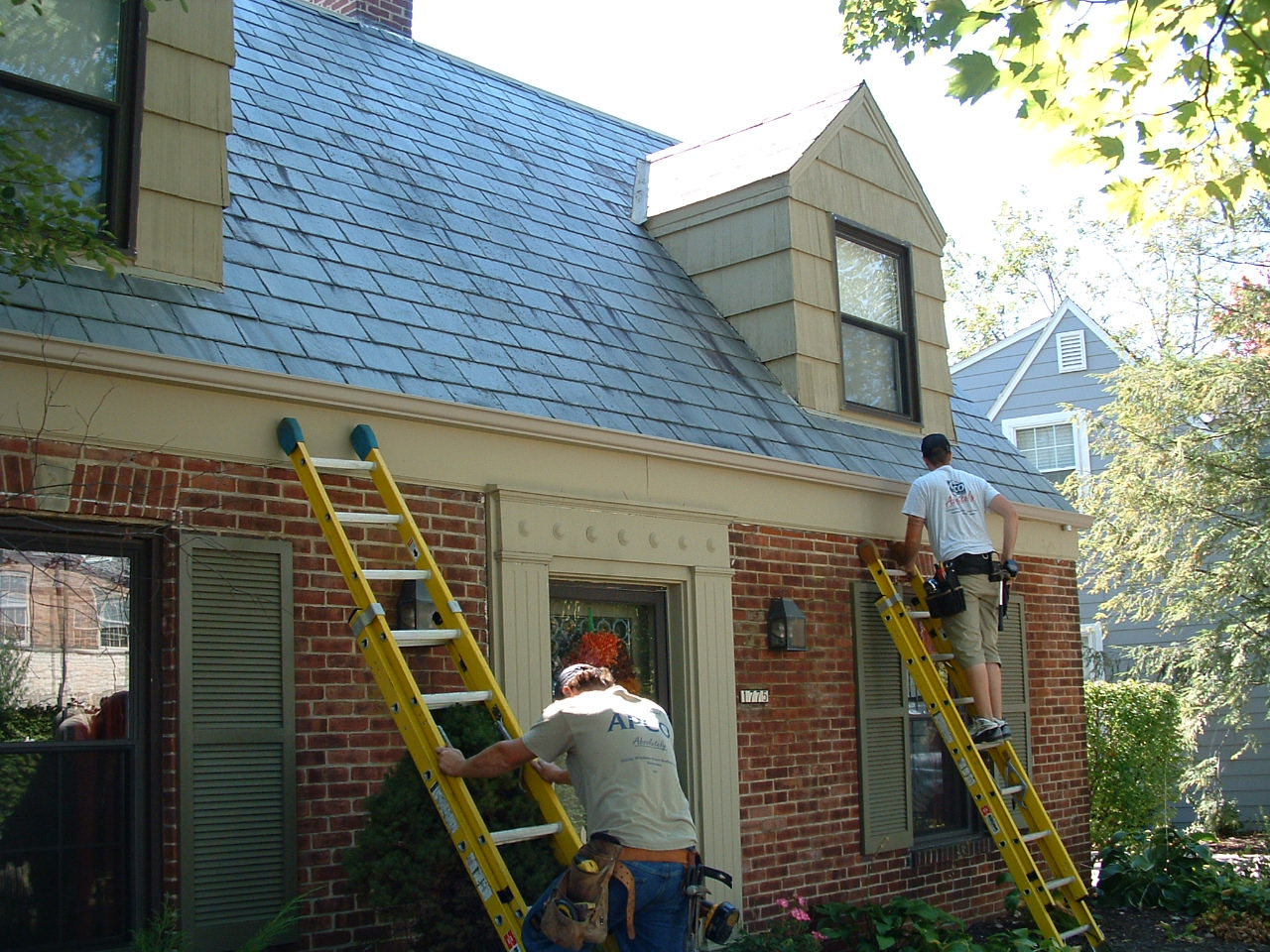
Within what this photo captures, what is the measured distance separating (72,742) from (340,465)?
152cm

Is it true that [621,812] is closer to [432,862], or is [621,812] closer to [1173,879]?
[432,862]

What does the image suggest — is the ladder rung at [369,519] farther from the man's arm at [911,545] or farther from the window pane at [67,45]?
the man's arm at [911,545]

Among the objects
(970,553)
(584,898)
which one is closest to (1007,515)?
(970,553)

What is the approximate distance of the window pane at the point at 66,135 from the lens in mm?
→ 5988

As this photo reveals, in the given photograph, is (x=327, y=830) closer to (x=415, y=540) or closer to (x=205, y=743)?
(x=205, y=743)

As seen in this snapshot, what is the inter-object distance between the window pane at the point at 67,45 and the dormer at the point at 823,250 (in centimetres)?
473

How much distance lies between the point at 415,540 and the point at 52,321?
165 centimetres

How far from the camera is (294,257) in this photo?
6.86 metres

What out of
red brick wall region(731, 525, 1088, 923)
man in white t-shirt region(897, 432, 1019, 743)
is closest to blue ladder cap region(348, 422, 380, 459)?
red brick wall region(731, 525, 1088, 923)

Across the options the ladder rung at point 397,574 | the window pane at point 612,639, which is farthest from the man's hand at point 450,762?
the window pane at point 612,639

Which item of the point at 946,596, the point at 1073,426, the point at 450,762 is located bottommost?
the point at 450,762

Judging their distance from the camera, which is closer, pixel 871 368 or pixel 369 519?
pixel 369 519

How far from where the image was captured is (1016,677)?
407 inches

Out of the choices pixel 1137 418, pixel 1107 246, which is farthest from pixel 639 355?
pixel 1107 246
